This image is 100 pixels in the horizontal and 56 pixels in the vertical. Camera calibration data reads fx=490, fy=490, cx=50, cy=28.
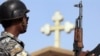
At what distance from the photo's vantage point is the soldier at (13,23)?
4.34 meters

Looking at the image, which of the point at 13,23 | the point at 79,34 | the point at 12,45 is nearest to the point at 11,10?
the point at 13,23

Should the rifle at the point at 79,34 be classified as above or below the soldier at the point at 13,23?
above

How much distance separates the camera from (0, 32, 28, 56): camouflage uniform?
4.30 metres

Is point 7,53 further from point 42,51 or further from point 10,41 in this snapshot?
point 42,51

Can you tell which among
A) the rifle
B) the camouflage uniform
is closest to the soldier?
the camouflage uniform

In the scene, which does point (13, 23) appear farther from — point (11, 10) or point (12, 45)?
point (12, 45)

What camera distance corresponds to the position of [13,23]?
4551 millimetres

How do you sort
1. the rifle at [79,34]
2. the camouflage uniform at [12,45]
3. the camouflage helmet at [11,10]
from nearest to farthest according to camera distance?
the camouflage uniform at [12,45]
the camouflage helmet at [11,10]
the rifle at [79,34]

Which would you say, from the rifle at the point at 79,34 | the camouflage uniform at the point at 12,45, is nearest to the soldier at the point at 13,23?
the camouflage uniform at the point at 12,45

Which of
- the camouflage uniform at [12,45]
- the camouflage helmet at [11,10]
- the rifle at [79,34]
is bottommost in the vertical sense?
the camouflage uniform at [12,45]

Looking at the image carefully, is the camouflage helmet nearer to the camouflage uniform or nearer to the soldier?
the soldier

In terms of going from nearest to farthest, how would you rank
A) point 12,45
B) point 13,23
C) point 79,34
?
point 12,45
point 13,23
point 79,34

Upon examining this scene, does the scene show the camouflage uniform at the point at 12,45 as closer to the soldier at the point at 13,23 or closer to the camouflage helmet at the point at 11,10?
the soldier at the point at 13,23

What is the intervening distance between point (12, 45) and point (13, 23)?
286 millimetres
